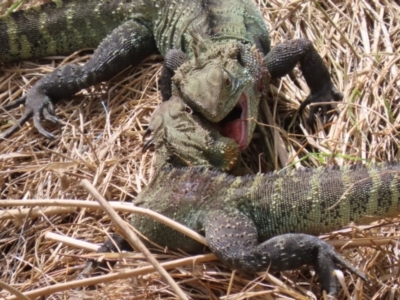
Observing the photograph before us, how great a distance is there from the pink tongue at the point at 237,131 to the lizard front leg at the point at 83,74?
108cm

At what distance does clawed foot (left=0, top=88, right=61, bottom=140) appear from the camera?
4250 millimetres

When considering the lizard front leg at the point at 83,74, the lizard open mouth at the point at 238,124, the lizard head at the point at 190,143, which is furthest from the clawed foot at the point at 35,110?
the lizard open mouth at the point at 238,124

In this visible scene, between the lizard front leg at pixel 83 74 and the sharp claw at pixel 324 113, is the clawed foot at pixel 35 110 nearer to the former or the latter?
the lizard front leg at pixel 83 74

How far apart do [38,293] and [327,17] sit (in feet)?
8.51

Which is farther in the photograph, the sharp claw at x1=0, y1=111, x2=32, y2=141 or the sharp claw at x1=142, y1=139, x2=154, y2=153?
the sharp claw at x1=0, y1=111, x2=32, y2=141

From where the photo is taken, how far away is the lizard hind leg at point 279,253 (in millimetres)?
2936

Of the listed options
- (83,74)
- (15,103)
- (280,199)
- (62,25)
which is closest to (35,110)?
(15,103)

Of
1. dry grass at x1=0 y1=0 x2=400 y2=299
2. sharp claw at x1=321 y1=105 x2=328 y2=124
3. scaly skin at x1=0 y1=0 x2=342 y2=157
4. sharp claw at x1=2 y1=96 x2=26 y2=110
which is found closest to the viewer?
dry grass at x1=0 y1=0 x2=400 y2=299

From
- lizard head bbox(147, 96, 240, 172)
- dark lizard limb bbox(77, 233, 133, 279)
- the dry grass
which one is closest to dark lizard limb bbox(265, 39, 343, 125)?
the dry grass

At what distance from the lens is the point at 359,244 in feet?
9.72

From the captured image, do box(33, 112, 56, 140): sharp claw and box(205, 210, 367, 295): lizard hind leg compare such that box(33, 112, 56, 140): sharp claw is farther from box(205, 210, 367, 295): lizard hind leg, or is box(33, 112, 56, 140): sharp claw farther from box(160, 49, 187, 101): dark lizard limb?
box(205, 210, 367, 295): lizard hind leg

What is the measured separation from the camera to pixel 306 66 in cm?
417

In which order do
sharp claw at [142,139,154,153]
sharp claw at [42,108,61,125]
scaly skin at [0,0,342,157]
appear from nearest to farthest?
scaly skin at [0,0,342,157] → sharp claw at [142,139,154,153] → sharp claw at [42,108,61,125]

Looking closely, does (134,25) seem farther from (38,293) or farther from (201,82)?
(38,293)
